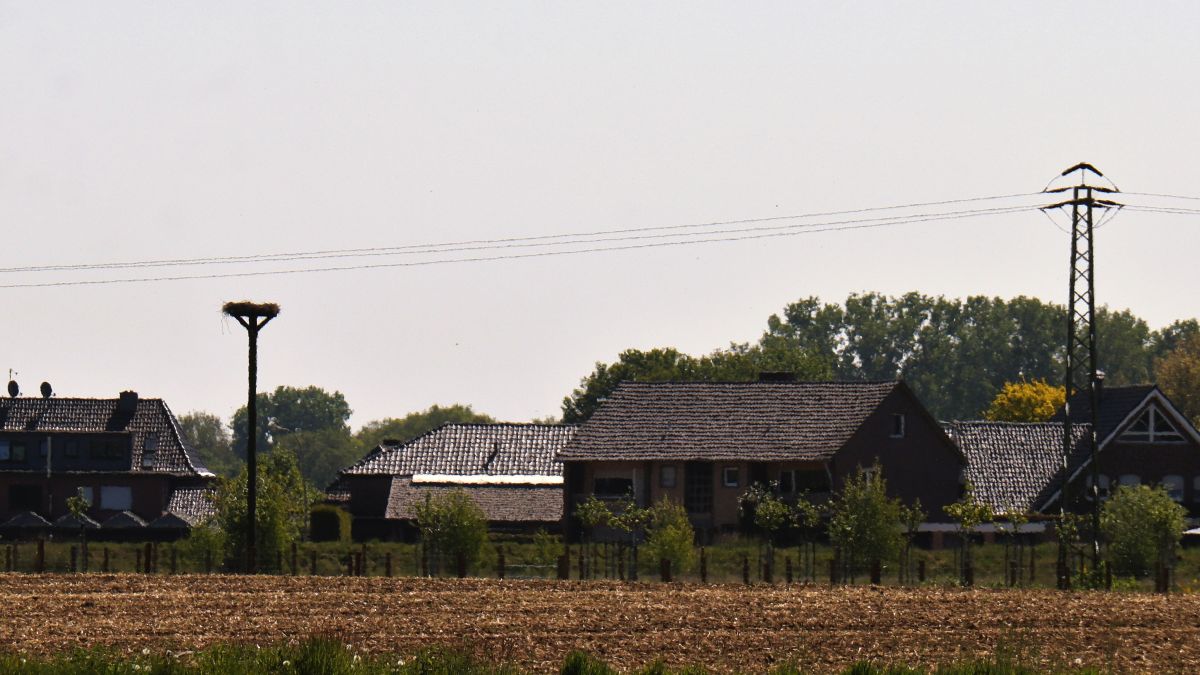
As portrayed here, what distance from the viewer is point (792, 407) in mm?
88250

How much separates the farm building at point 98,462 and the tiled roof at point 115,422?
0.06 m

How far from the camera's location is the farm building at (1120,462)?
88000 millimetres

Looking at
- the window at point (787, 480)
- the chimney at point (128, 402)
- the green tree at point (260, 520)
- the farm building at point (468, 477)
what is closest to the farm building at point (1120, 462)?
the window at point (787, 480)

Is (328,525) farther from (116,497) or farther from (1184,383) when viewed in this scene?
(1184,383)

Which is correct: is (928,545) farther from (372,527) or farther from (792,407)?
(372,527)

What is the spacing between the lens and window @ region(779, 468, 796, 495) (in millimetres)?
85062

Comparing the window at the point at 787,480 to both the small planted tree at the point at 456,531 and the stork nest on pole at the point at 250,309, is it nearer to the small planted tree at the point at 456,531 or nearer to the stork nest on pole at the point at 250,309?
the small planted tree at the point at 456,531

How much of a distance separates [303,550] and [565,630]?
117ft

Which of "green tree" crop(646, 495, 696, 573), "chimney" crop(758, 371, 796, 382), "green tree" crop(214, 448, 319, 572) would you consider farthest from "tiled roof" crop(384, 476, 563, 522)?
"green tree" crop(646, 495, 696, 573)

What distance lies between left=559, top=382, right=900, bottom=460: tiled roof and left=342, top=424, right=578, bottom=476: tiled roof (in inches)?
360

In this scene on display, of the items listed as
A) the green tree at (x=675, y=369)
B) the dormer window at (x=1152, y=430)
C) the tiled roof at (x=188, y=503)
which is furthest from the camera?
the green tree at (x=675, y=369)

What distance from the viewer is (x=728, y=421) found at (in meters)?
88.0

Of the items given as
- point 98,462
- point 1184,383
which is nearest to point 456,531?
point 98,462

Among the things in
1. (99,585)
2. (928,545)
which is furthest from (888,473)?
(99,585)
